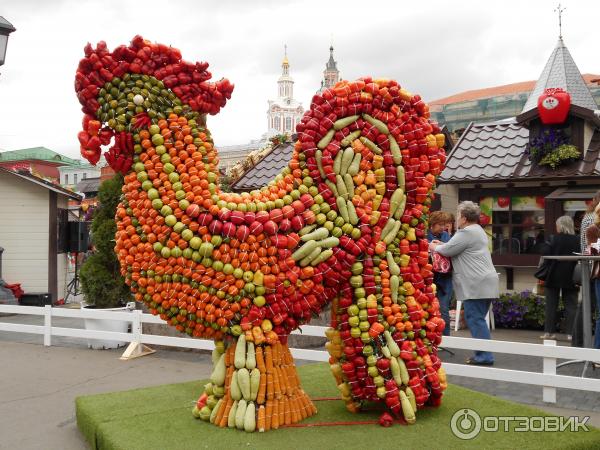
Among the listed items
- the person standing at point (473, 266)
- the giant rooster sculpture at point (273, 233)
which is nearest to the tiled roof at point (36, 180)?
the person standing at point (473, 266)

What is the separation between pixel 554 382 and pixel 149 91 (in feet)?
13.8

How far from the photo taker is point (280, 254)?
150 inches

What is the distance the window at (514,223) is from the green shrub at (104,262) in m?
6.27

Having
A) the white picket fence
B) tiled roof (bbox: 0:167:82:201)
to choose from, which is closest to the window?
the white picket fence

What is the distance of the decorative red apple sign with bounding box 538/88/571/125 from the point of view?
31.2 feet

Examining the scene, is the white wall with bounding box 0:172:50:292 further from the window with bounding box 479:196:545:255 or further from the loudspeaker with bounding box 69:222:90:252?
the window with bounding box 479:196:545:255

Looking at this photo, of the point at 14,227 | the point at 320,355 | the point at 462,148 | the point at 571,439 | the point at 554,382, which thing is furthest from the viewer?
the point at 14,227

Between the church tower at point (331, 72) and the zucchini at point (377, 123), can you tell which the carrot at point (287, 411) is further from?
the church tower at point (331, 72)

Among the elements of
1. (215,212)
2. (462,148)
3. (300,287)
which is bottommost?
(300,287)

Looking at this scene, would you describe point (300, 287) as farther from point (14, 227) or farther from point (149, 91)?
point (14, 227)

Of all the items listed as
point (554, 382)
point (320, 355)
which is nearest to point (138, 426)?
point (320, 355)

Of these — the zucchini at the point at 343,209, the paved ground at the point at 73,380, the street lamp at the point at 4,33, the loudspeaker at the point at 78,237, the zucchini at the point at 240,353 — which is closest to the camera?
the zucchini at the point at 240,353

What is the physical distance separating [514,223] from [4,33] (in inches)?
322

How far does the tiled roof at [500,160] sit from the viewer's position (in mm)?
9445
